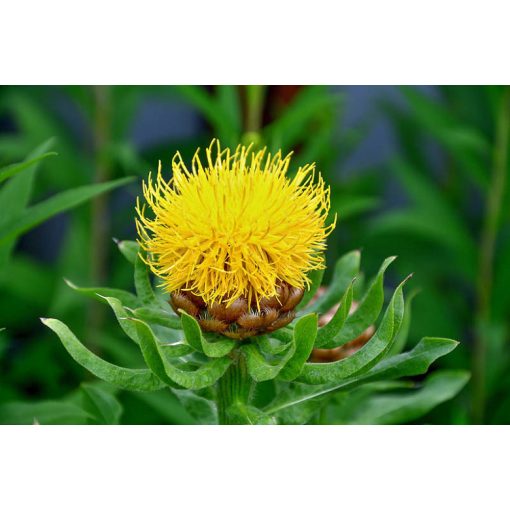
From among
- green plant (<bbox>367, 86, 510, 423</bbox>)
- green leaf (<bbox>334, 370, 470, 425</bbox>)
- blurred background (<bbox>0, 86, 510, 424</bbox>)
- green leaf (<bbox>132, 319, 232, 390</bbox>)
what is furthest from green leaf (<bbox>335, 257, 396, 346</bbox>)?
green plant (<bbox>367, 86, 510, 423</bbox>)

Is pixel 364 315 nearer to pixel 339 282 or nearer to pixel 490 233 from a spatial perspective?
pixel 339 282

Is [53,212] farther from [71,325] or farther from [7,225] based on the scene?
[71,325]

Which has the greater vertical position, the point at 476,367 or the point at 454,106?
the point at 454,106

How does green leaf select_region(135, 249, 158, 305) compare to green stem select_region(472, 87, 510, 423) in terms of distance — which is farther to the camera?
green stem select_region(472, 87, 510, 423)

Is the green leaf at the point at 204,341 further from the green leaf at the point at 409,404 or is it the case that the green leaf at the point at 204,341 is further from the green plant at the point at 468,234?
the green plant at the point at 468,234

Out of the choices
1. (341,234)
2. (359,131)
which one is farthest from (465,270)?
(359,131)

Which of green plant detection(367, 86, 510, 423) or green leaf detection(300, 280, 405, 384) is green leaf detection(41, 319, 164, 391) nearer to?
green leaf detection(300, 280, 405, 384)
